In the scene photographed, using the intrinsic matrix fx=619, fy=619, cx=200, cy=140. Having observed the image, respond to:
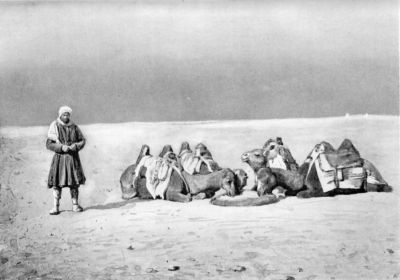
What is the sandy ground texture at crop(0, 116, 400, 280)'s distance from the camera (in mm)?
4707

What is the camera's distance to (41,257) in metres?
4.79

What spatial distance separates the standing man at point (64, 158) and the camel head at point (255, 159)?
1347 millimetres

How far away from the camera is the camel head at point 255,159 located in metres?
5.12

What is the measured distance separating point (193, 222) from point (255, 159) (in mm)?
754

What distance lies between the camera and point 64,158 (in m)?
5.01

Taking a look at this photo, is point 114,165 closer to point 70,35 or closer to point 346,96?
point 70,35

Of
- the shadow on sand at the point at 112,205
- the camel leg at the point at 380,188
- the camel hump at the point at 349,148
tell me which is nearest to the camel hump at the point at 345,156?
the camel hump at the point at 349,148

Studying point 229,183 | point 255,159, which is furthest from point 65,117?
point 255,159

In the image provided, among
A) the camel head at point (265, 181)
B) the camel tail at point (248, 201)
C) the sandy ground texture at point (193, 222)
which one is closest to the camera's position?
the sandy ground texture at point (193, 222)

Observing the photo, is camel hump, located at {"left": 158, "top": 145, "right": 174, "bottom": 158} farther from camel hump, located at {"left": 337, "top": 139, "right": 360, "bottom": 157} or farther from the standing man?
camel hump, located at {"left": 337, "top": 139, "right": 360, "bottom": 157}

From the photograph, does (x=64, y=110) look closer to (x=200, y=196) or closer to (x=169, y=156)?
(x=169, y=156)

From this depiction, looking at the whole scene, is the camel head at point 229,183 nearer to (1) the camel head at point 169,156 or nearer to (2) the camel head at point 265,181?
(2) the camel head at point 265,181

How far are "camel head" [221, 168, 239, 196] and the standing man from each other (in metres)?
1.15

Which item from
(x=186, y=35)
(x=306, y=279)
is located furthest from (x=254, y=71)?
(x=306, y=279)
